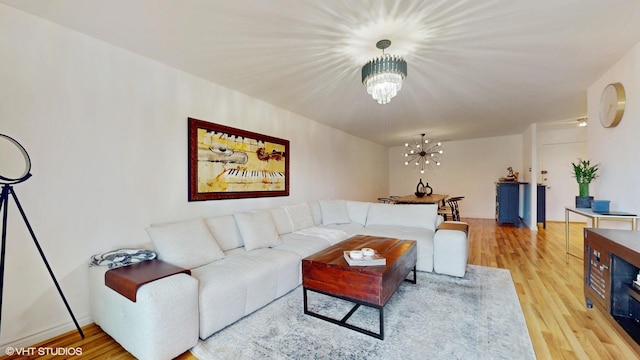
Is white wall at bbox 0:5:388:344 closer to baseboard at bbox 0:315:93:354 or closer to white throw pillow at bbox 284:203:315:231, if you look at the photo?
baseboard at bbox 0:315:93:354

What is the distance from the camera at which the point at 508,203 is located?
248 inches

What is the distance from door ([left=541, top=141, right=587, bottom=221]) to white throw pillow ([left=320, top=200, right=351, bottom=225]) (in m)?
5.95

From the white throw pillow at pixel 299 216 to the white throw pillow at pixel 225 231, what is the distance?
0.91 metres

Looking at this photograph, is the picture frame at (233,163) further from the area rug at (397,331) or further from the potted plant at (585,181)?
the potted plant at (585,181)

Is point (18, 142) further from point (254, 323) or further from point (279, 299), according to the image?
point (279, 299)

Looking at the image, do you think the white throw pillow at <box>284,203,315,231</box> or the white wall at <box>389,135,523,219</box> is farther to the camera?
the white wall at <box>389,135,523,219</box>

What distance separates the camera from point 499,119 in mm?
5168

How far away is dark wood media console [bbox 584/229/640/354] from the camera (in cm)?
165

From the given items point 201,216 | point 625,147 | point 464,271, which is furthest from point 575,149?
point 201,216

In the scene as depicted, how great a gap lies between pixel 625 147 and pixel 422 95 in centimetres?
215

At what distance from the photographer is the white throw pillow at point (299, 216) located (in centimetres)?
368

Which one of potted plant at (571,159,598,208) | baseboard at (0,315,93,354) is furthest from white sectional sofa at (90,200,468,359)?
potted plant at (571,159,598,208)

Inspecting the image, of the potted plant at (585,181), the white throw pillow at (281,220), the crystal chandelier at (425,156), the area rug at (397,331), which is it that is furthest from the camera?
the crystal chandelier at (425,156)

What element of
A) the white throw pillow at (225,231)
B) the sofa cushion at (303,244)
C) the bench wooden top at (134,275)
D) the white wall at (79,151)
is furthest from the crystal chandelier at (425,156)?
the bench wooden top at (134,275)
